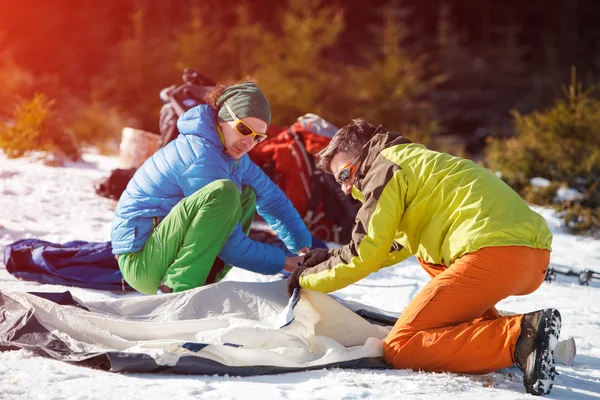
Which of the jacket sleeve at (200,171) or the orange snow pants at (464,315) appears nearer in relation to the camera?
the orange snow pants at (464,315)

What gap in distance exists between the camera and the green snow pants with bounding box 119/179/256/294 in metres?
3.00

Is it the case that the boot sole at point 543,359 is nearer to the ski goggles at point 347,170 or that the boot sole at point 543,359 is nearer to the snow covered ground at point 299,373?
the snow covered ground at point 299,373

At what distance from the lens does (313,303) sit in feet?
8.80

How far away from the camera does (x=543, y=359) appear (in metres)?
2.24

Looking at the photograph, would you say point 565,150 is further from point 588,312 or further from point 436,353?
point 436,353

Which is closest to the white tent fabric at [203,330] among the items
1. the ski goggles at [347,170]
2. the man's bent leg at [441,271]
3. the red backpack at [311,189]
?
the man's bent leg at [441,271]

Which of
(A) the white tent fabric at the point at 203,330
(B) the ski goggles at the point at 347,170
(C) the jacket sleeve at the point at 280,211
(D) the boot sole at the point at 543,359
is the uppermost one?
(B) the ski goggles at the point at 347,170

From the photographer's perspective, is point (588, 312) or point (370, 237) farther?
point (588, 312)

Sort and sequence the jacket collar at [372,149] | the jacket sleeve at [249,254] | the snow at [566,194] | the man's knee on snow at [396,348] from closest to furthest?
1. the man's knee on snow at [396,348]
2. the jacket collar at [372,149]
3. the jacket sleeve at [249,254]
4. the snow at [566,194]

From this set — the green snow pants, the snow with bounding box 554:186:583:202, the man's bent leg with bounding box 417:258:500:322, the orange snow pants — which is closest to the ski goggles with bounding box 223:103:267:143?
the green snow pants

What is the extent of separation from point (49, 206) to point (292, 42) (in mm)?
5968

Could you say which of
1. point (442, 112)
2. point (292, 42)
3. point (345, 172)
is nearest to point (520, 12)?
point (442, 112)

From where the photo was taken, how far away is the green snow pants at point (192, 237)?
9.85ft

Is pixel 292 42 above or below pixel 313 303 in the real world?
above
